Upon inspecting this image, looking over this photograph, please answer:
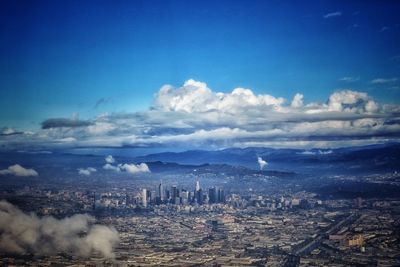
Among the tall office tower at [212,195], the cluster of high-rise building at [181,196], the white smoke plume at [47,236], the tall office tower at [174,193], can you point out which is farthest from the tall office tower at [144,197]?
the white smoke plume at [47,236]

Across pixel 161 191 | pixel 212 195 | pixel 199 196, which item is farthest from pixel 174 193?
pixel 212 195

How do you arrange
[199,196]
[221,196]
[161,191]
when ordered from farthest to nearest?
1. [221,196]
2. [199,196]
3. [161,191]

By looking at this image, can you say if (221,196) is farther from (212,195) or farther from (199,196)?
(199,196)

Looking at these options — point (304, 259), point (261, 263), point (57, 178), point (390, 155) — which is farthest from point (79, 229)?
point (390, 155)

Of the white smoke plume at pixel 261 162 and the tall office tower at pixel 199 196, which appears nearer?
the tall office tower at pixel 199 196

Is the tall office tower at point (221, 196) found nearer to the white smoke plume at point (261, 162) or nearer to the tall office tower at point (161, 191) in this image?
the tall office tower at point (161, 191)

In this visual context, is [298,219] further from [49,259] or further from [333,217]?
[49,259]
